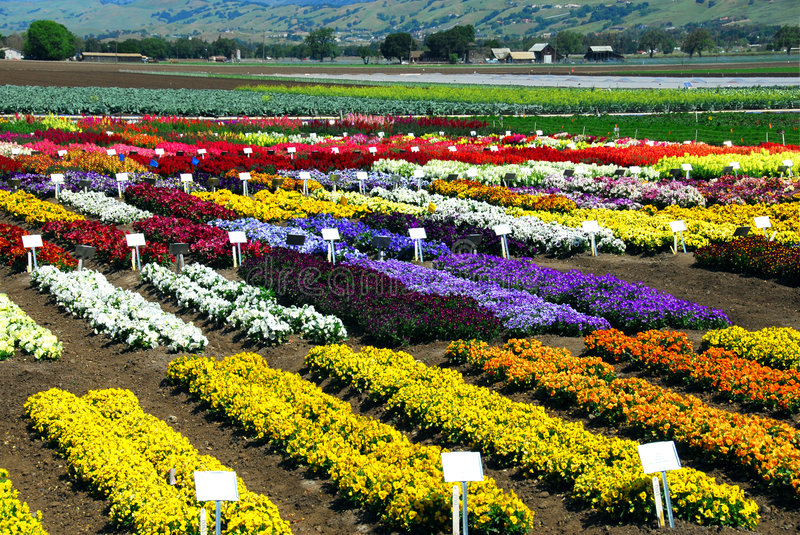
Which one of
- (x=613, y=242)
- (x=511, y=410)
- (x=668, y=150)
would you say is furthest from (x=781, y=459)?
(x=668, y=150)

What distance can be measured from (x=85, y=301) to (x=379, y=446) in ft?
24.1

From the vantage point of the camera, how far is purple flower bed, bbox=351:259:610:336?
12.9 m

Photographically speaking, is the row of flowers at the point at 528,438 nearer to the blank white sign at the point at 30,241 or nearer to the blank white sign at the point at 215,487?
the blank white sign at the point at 215,487

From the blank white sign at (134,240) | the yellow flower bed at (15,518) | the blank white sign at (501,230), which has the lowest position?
the yellow flower bed at (15,518)

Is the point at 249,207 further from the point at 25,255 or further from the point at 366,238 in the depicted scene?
the point at 25,255

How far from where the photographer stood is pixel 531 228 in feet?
60.5

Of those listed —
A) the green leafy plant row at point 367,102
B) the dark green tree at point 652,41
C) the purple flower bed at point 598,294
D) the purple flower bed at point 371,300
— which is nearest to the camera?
the purple flower bed at point 371,300

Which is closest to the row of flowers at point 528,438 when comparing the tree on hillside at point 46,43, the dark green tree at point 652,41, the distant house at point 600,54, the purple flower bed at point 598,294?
the purple flower bed at point 598,294

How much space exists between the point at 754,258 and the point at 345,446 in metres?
10.6

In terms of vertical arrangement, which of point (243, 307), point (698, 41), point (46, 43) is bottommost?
point (243, 307)

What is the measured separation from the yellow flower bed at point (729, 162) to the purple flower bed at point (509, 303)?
45.2ft

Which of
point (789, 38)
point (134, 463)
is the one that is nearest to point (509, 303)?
point (134, 463)

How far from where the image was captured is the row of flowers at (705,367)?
9.82m

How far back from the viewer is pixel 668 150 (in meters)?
29.7
